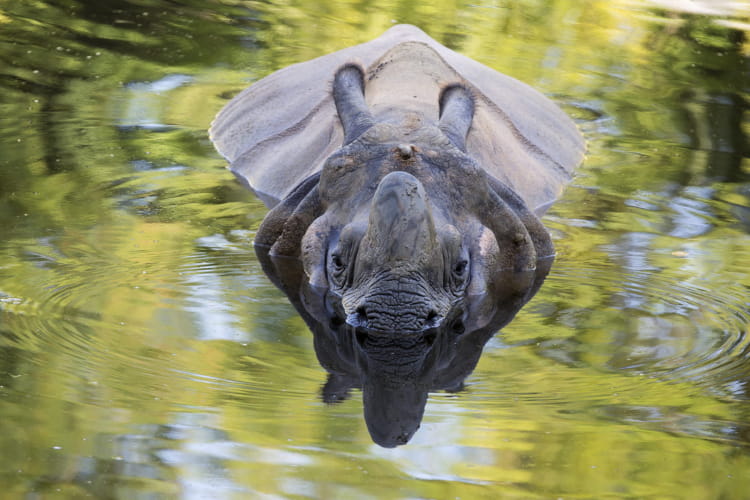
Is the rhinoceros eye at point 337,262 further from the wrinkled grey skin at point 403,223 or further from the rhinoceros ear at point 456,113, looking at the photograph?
the rhinoceros ear at point 456,113

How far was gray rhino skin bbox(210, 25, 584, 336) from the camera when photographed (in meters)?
6.74

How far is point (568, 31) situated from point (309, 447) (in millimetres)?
12235

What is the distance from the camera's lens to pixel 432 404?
5.74 metres

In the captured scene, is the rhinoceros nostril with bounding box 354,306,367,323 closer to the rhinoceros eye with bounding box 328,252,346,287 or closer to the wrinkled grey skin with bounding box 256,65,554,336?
the wrinkled grey skin with bounding box 256,65,554,336

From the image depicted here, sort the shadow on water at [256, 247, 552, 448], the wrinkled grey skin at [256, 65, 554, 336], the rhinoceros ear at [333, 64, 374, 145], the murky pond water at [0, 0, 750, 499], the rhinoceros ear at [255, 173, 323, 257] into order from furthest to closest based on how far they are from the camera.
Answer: the rhinoceros ear at [333, 64, 374, 145] → the rhinoceros ear at [255, 173, 323, 257] → the wrinkled grey skin at [256, 65, 554, 336] → the shadow on water at [256, 247, 552, 448] → the murky pond water at [0, 0, 750, 499]

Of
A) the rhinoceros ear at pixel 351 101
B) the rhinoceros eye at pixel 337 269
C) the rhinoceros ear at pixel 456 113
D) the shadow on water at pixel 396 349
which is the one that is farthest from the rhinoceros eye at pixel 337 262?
the rhinoceros ear at pixel 456 113

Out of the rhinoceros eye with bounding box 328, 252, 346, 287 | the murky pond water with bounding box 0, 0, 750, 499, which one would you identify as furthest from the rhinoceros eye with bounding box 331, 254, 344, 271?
the murky pond water with bounding box 0, 0, 750, 499

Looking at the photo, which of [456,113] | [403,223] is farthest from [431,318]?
[456,113]

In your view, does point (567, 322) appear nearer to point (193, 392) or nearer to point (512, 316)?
point (512, 316)

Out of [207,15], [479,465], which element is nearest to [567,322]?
[479,465]

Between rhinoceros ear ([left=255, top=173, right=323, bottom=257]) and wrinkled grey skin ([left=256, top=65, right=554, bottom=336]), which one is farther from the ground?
wrinkled grey skin ([left=256, top=65, right=554, bottom=336])

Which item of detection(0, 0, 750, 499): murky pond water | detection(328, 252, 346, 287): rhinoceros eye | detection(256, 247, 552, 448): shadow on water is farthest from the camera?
detection(328, 252, 346, 287): rhinoceros eye

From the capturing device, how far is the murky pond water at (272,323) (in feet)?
16.6

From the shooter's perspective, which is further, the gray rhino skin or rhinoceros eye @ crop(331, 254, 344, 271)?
rhinoceros eye @ crop(331, 254, 344, 271)
